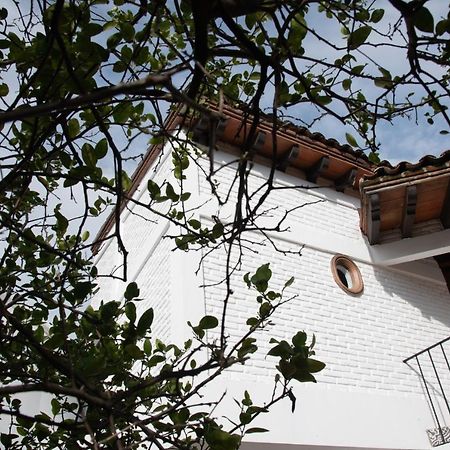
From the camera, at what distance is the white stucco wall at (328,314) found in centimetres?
510

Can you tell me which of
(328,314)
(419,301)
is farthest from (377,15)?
(419,301)

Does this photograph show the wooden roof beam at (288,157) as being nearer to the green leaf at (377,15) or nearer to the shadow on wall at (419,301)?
the shadow on wall at (419,301)

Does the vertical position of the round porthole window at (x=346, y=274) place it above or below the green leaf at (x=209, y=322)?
above

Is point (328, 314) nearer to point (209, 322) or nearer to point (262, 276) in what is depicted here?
point (262, 276)

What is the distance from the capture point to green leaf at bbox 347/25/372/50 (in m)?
2.03

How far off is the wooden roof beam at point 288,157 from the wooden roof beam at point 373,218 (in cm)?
112

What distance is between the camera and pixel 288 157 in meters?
6.71

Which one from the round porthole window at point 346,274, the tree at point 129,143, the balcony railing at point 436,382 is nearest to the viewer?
the tree at point 129,143

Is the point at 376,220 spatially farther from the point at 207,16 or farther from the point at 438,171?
the point at 207,16

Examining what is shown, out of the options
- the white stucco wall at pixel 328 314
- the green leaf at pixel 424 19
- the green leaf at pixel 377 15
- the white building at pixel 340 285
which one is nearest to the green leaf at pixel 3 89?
the green leaf at pixel 377 15

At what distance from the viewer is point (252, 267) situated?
5746 mm

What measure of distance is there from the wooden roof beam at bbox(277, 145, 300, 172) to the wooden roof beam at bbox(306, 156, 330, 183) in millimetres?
330

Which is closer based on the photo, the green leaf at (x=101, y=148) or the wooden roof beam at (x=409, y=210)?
the green leaf at (x=101, y=148)

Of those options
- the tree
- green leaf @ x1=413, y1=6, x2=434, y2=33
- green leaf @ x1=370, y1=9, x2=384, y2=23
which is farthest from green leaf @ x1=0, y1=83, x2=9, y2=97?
green leaf @ x1=413, y1=6, x2=434, y2=33
